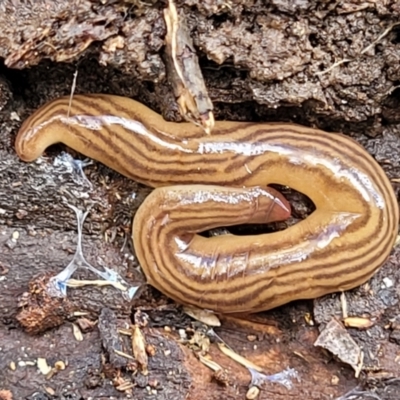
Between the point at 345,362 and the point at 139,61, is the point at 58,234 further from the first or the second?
the point at 345,362

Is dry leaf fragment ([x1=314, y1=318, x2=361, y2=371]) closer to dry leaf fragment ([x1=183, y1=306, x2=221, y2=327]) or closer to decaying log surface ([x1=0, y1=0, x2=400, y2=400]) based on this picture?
decaying log surface ([x1=0, y1=0, x2=400, y2=400])

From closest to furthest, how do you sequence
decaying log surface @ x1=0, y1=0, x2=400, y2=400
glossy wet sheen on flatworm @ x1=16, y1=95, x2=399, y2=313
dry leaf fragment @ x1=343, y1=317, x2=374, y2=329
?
decaying log surface @ x1=0, y1=0, x2=400, y2=400, glossy wet sheen on flatworm @ x1=16, y1=95, x2=399, y2=313, dry leaf fragment @ x1=343, y1=317, x2=374, y2=329

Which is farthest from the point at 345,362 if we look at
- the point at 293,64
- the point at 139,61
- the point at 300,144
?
the point at 139,61

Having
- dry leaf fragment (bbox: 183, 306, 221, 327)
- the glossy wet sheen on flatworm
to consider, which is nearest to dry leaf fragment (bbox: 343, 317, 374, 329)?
the glossy wet sheen on flatworm

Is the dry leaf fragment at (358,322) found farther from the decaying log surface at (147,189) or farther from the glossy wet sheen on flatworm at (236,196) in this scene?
the glossy wet sheen on flatworm at (236,196)

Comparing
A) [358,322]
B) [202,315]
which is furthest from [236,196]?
[358,322]

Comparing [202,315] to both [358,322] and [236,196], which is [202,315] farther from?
[358,322]

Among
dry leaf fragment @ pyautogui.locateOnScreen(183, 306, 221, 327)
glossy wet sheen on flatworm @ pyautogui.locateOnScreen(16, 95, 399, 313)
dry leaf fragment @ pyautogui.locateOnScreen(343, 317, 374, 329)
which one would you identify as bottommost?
dry leaf fragment @ pyautogui.locateOnScreen(183, 306, 221, 327)
